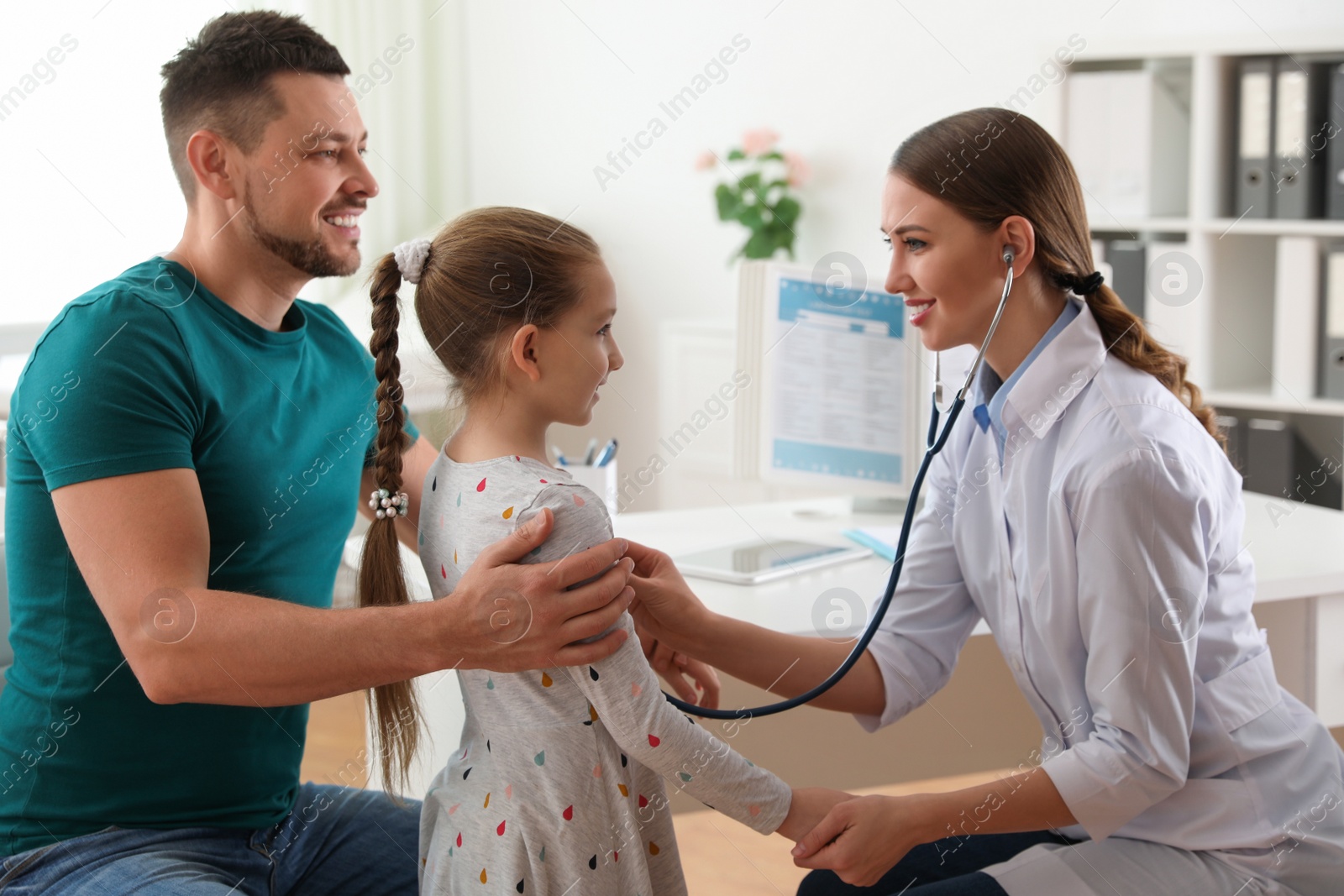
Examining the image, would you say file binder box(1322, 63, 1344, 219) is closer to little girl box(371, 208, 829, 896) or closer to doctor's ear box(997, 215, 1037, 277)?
doctor's ear box(997, 215, 1037, 277)

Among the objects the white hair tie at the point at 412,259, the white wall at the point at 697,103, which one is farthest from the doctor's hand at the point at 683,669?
the white wall at the point at 697,103

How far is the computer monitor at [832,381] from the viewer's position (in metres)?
2.19

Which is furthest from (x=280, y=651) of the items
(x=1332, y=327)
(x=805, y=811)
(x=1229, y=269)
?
(x=1229, y=269)

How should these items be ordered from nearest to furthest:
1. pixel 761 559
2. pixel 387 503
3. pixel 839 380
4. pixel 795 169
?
pixel 387 503 → pixel 761 559 → pixel 839 380 → pixel 795 169

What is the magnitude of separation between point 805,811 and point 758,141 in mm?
2991

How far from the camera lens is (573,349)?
3.74ft

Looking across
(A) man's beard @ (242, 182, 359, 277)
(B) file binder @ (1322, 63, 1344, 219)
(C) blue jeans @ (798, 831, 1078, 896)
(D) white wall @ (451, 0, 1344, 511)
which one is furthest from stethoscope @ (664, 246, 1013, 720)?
(D) white wall @ (451, 0, 1344, 511)

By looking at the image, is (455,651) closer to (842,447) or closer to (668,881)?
(668,881)

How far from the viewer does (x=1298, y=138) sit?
103 inches

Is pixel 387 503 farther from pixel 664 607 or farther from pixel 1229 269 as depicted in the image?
pixel 1229 269

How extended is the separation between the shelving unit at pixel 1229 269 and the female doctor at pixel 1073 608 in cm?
153

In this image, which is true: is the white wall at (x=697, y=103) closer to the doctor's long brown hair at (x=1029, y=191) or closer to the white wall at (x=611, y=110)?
the white wall at (x=611, y=110)

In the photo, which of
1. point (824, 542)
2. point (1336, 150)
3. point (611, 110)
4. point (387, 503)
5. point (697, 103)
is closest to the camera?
point (387, 503)

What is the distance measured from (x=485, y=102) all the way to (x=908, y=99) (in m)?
1.74
